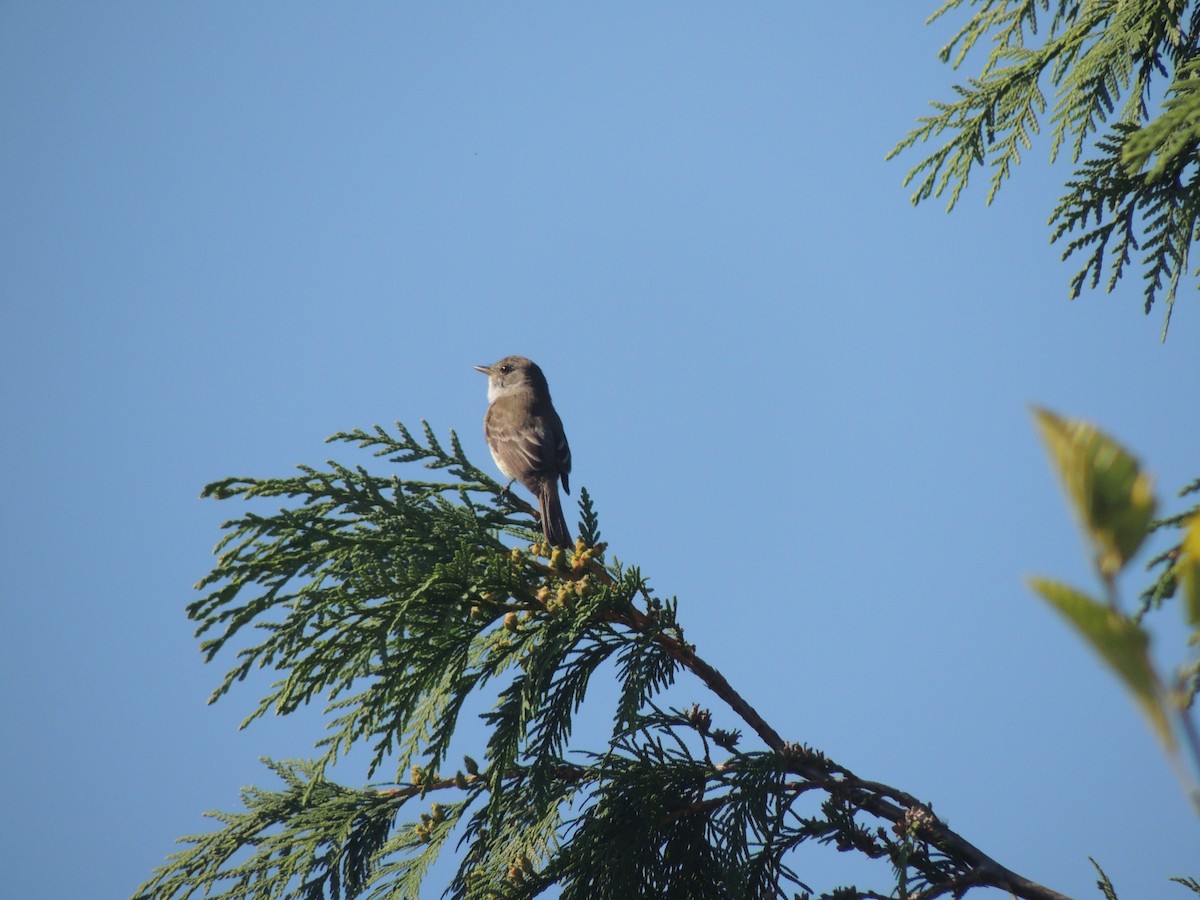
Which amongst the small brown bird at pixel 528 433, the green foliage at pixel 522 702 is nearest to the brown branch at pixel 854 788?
the green foliage at pixel 522 702

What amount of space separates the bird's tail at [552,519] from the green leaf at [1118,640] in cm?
417

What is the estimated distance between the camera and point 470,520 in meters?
4.15

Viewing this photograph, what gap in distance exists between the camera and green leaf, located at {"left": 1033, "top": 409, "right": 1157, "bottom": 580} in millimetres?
864

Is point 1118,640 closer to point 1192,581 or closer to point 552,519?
point 1192,581

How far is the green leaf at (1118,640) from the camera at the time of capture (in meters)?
0.85

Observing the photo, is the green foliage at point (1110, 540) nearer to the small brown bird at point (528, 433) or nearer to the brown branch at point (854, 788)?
the brown branch at point (854, 788)

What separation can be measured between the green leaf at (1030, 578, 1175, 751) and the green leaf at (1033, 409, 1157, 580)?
0.13ft

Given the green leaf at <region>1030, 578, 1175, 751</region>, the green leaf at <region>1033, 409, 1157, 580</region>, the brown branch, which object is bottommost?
the green leaf at <region>1030, 578, 1175, 751</region>

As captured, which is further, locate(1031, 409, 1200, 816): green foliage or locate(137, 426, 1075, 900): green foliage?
locate(137, 426, 1075, 900): green foliage

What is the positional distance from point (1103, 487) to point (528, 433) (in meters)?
7.83

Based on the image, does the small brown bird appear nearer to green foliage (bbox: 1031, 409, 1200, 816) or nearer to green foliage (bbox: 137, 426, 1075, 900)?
green foliage (bbox: 137, 426, 1075, 900)

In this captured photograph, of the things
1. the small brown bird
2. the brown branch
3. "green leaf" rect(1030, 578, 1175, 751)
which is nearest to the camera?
"green leaf" rect(1030, 578, 1175, 751)

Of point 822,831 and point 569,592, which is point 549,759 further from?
point 822,831

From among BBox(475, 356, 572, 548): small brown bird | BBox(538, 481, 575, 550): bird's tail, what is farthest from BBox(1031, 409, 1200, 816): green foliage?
BBox(475, 356, 572, 548): small brown bird
